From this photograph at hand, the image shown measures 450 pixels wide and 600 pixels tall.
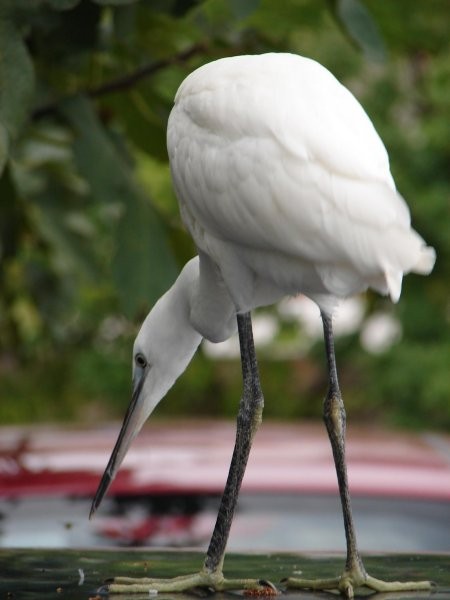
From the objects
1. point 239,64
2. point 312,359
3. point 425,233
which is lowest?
point 312,359

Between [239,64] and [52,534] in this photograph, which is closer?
[239,64]

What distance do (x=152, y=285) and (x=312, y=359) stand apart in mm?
8570

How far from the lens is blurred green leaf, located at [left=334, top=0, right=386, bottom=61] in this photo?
4363 millimetres

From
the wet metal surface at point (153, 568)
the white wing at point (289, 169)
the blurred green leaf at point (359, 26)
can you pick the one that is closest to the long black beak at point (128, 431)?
the wet metal surface at point (153, 568)

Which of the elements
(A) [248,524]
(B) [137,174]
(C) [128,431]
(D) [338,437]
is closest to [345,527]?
(D) [338,437]

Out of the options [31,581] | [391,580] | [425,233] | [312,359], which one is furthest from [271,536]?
[312,359]

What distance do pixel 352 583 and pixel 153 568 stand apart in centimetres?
46

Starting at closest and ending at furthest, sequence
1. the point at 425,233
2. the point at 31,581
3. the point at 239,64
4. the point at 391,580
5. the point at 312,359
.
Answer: the point at 31,581, the point at 391,580, the point at 239,64, the point at 425,233, the point at 312,359

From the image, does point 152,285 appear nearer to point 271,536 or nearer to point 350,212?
point 271,536

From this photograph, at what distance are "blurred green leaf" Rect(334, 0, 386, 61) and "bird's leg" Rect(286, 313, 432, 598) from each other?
47.8 inches

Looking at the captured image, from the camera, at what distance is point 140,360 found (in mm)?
3889

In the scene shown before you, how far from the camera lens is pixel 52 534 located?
4.45 meters

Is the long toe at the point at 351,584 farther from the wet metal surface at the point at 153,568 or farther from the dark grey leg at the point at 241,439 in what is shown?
the dark grey leg at the point at 241,439

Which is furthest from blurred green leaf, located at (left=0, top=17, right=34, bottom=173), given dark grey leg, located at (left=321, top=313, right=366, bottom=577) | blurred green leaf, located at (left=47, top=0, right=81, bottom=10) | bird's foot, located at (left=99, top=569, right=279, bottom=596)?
bird's foot, located at (left=99, top=569, right=279, bottom=596)
